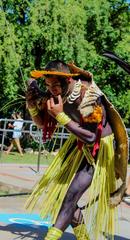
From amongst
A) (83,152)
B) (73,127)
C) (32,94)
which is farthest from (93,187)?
(32,94)

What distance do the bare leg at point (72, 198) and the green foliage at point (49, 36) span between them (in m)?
13.2

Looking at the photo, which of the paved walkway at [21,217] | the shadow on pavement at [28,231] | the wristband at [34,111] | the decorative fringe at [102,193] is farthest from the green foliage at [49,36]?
the decorative fringe at [102,193]

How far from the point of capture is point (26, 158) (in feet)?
50.4

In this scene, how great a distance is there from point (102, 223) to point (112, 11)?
19189mm

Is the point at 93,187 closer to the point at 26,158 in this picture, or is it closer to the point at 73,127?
the point at 73,127

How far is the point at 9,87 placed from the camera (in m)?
18.7

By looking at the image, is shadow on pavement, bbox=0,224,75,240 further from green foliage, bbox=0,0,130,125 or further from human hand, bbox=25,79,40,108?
green foliage, bbox=0,0,130,125

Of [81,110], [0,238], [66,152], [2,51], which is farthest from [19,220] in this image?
[2,51]

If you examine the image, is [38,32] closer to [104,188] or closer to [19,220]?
[19,220]

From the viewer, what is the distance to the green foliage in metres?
18.5

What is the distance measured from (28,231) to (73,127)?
1.77 metres

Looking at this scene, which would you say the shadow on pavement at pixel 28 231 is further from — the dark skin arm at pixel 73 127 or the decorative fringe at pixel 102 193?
the dark skin arm at pixel 73 127

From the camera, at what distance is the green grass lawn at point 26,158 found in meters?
13.8

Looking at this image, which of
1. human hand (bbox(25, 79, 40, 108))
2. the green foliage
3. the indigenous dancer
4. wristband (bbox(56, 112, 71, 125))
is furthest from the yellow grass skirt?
the green foliage
